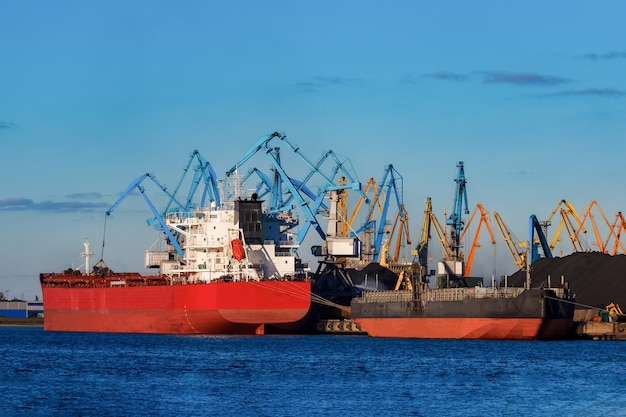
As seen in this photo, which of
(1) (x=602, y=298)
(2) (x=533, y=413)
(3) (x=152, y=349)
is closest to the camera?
(2) (x=533, y=413)

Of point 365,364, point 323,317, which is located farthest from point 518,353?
point 323,317

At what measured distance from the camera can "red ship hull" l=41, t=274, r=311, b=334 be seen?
3221 inches

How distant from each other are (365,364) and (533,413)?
17.9m

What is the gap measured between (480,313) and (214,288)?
1934 centimetres

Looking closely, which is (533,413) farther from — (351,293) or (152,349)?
(351,293)

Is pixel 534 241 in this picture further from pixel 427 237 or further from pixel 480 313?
pixel 480 313

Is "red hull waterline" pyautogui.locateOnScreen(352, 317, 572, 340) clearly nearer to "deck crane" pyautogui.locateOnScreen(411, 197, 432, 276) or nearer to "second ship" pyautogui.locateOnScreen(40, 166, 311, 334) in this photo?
"second ship" pyautogui.locateOnScreen(40, 166, 311, 334)

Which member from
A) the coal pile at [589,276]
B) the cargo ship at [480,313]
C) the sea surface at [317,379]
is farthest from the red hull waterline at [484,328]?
the coal pile at [589,276]

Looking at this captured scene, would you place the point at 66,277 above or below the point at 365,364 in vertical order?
above

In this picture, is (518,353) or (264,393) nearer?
(264,393)

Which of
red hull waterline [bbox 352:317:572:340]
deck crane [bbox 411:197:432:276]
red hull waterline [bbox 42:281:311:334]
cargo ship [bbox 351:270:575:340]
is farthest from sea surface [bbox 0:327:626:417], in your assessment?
deck crane [bbox 411:197:432:276]

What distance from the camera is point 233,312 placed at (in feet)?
269

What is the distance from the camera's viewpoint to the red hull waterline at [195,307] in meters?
81.8

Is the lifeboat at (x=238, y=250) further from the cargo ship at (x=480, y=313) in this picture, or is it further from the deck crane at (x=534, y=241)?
the deck crane at (x=534, y=241)
